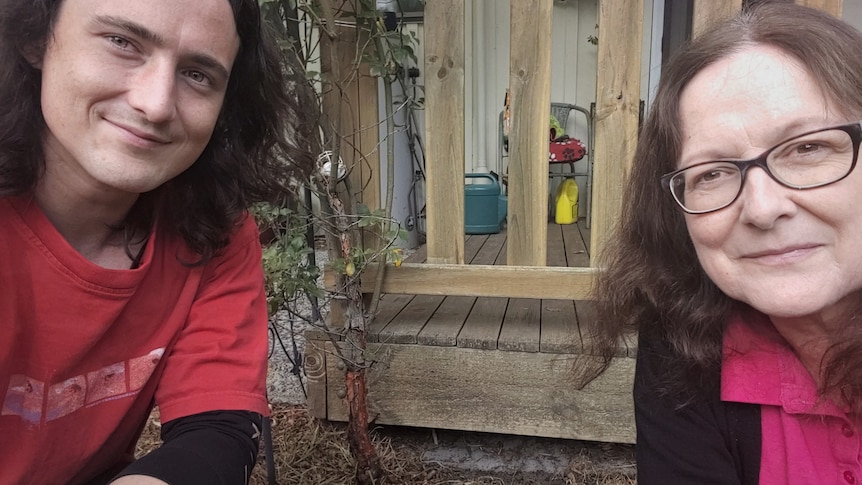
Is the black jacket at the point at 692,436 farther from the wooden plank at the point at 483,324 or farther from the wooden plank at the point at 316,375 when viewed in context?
the wooden plank at the point at 316,375

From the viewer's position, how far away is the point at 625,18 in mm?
1882

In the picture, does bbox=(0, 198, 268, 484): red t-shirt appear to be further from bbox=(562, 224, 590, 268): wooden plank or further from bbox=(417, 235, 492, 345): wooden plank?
bbox=(562, 224, 590, 268): wooden plank

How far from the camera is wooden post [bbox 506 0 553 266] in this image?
1939 mm

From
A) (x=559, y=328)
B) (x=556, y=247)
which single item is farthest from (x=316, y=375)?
(x=556, y=247)

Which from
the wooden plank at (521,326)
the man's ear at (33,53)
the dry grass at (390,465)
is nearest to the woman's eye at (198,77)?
the man's ear at (33,53)

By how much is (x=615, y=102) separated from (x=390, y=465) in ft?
4.85

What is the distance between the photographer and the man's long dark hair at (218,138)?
3.38 feet

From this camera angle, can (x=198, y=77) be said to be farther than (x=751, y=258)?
Yes

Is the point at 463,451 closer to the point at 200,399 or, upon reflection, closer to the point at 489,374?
the point at 489,374

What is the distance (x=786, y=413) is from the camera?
3.47 feet

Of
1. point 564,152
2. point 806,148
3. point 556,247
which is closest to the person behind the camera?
point 806,148

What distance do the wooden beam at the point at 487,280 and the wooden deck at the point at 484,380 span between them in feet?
0.52

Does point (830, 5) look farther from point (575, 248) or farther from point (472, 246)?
point (472, 246)

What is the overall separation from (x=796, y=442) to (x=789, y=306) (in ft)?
0.99
